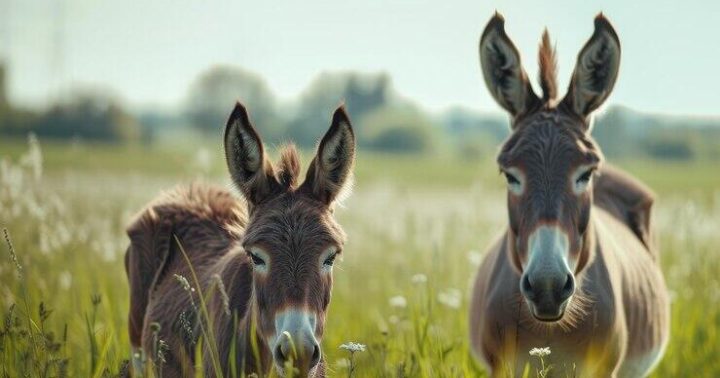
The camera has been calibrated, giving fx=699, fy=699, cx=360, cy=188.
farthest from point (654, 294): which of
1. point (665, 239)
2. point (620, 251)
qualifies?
point (665, 239)

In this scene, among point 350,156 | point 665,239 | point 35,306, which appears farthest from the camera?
point 665,239

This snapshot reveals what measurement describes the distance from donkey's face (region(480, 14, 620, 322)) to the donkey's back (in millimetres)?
1890

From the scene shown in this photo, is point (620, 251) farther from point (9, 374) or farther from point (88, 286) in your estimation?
point (88, 286)

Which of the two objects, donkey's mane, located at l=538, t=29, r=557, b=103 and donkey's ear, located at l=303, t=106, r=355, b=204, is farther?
donkey's mane, located at l=538, t=29, r=557, b=103

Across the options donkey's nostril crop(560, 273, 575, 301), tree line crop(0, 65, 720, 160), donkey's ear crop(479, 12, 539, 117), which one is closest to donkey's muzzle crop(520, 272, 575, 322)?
donkey's nostril crop(560, 273, 575, 301)

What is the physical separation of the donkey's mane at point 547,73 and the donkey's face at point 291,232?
156 centimetres

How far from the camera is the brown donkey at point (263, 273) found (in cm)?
319

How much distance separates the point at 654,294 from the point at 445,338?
184 cm

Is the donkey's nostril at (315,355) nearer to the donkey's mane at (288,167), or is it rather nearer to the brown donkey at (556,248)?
the donkey's mane at (288,167)

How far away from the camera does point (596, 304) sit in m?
4.25

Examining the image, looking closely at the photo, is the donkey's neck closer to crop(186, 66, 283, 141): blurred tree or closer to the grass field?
the grass field

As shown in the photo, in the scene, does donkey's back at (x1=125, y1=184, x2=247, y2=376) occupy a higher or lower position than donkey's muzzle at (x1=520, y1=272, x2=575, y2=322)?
lower

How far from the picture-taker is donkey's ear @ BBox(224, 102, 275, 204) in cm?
359

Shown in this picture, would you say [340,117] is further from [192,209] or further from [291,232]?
[192,209]
